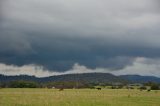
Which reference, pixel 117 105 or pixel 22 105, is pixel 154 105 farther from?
pixel 22 105

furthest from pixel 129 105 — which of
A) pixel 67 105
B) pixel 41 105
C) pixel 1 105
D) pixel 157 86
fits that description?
pixel 157 86

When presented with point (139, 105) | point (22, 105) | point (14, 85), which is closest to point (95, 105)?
point (139, 105)

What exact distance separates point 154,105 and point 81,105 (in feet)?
25.9

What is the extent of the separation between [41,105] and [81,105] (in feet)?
14.4

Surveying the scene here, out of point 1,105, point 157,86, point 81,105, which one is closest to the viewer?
point 1,105

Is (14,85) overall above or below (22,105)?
above

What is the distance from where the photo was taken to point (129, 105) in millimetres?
39250

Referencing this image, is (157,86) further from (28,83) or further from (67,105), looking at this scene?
(67,105)

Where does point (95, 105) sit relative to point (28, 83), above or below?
below

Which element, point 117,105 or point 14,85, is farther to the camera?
point 14,85

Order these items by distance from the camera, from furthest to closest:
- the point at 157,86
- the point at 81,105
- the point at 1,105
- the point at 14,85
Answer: the point at 14,85 < the point at 157,86 < the point at 81,105 < the point at 1,105

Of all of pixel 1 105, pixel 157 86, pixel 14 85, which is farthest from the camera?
pixel 14 85

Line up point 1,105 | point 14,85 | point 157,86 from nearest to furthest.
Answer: point 1,105 → point 157,86 → point 14,85

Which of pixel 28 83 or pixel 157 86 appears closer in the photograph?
pixel 157 86
